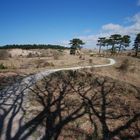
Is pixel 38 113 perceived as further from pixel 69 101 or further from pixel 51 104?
pixel 69 101

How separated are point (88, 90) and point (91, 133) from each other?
7.32 m

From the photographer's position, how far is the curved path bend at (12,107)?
375 inches

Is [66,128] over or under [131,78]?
over

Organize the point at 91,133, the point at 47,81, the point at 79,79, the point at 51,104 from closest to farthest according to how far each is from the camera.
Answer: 1. the point at 91,133
2. the point at 51,104
3. the point at 47,81
4. the point at 79,79

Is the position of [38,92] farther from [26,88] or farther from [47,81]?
[47,81]

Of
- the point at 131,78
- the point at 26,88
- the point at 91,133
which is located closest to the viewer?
the point at 91,133

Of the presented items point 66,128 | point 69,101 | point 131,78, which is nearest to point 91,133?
→ point 66,128

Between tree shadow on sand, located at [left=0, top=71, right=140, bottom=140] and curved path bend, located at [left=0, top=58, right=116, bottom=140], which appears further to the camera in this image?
tree shadow on sand, located at [left=0, top=71, right=140, bottom=140]

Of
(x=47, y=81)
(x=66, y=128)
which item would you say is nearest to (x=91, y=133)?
(x=66, y=128)

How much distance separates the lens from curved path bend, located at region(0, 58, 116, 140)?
9531 millimetres

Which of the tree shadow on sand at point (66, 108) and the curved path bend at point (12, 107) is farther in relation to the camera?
the tree shadow on sand at point (66, 108)

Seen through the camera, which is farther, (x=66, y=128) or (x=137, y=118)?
(x=137, y=118)

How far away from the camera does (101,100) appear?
15.2 m

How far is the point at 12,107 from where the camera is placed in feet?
40.8
